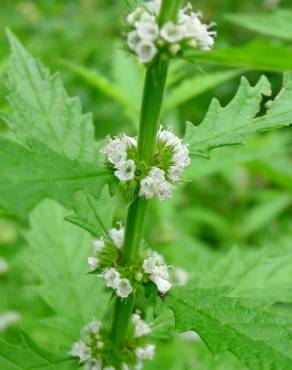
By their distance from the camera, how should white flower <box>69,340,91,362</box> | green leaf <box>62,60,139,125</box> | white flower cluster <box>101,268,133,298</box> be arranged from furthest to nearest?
green leaf <box>62,60,139,125</box>, white flower <box>69,340,91,362</box>, white flower cluster <box>101,268,133,298</box>

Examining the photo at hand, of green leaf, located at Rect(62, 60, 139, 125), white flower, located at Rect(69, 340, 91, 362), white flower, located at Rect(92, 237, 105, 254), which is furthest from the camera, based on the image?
green leaf, located at Rect(62, 60, 139, 125)

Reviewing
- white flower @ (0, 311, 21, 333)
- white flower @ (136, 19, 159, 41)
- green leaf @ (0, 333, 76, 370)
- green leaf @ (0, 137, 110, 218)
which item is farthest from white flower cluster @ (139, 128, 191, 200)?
white flower @ (0, 311, 21, 333)

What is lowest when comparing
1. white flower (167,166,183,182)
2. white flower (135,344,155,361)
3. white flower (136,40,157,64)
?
white flower (135,344,155,361)

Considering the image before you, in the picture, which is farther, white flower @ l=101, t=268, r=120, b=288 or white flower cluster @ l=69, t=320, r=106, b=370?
white flower cluster @ l=69, t=320, r=106, b=370

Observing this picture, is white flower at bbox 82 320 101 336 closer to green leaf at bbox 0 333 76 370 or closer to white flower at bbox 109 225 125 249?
green leaf at bbox 0 333 76 370

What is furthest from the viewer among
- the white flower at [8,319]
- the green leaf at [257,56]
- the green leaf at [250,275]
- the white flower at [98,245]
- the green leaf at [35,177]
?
the white flower at [8,319]

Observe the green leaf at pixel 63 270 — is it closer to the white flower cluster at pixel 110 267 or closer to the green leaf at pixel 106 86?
the white flower cluster at pixel 110 267

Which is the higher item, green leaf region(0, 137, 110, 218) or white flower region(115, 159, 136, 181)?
white flower region(115, 159, 136, 181)

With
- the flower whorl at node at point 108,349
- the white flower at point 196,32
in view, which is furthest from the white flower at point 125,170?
the flower whorl at node at point 108,349

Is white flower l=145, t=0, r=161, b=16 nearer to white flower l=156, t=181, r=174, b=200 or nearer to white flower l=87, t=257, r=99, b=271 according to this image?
white flower l=156, t=181, r=174, b=200
